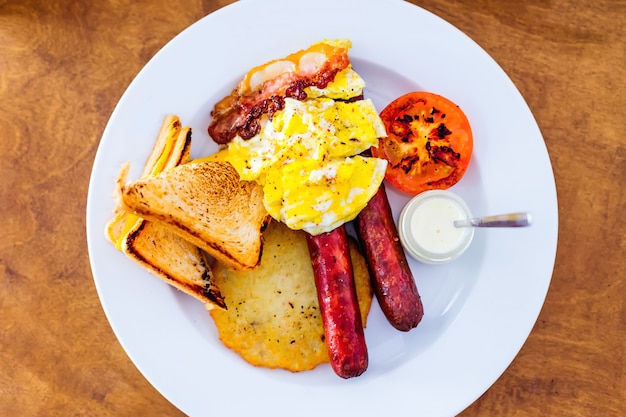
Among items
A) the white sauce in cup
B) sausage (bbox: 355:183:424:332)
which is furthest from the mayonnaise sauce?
sausage (bbox: 355:183:424:332)

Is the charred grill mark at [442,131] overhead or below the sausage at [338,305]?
overhead

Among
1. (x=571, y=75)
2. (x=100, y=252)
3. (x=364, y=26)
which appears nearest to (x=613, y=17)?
(x=571, y=75)

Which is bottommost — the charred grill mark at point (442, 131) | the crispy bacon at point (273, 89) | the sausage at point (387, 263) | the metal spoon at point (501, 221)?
the sausage at point (387, 263)

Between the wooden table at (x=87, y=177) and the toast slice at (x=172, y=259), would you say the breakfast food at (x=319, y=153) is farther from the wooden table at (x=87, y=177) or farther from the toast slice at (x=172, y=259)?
the wooden table at (x=87, y=177)

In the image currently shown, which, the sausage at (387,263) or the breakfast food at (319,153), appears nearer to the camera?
the breakfast food at (319,153)

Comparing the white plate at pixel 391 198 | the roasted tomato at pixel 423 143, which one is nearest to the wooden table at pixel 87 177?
the white plate at pixel 391 198

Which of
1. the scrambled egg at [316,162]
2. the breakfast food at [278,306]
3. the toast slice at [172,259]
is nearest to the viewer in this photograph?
the scrambled egg at [316,162]

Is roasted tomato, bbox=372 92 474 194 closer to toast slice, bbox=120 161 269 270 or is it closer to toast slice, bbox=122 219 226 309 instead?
toast slice, bbox=120 161 269 270
